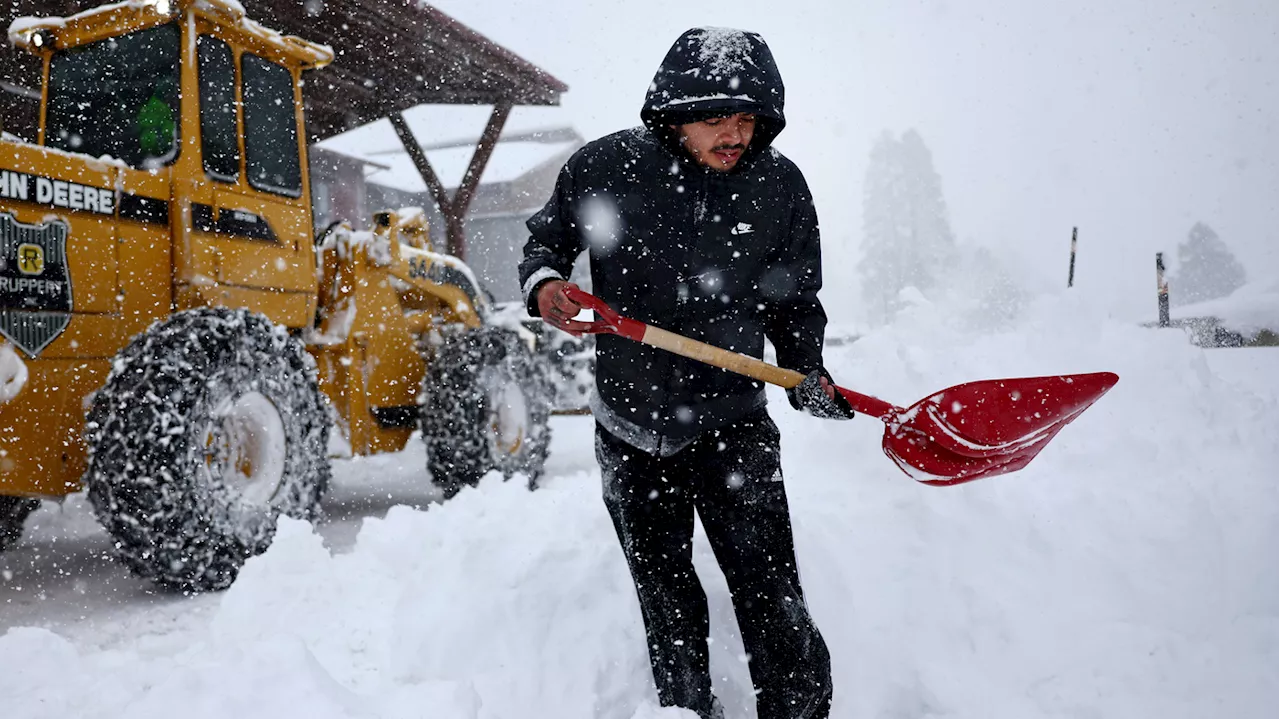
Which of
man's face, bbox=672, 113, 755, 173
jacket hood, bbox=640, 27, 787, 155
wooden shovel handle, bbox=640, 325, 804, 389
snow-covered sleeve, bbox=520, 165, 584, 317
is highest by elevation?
jacket hood, bbox=640, 27, 787, 155

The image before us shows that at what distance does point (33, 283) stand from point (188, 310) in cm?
55

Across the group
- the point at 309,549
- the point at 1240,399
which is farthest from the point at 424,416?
the point at 1240,399

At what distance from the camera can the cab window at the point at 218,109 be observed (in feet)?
13.8

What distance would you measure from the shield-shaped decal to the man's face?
2738 mm

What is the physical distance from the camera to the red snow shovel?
2.28 metres

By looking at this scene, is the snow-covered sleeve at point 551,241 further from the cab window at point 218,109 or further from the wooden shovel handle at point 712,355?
the cab window at point 218,109

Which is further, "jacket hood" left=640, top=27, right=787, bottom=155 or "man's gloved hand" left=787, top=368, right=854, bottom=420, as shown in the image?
"man's gloved hand" left=787, top=368, right=854, bottom=420

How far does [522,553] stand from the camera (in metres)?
3.42

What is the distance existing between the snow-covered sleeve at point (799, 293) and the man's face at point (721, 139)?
0.68ft

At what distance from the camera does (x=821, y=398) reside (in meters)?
2.16

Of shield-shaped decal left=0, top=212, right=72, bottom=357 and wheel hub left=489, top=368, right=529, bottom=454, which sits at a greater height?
shield-shaped decal left=0, top=212, right=72, bottom=357

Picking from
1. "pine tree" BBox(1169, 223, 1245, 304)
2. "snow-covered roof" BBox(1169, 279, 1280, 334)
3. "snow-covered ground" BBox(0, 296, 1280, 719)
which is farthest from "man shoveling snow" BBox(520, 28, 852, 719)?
"pine tree" BBox(1169, 223, 1245, 304)

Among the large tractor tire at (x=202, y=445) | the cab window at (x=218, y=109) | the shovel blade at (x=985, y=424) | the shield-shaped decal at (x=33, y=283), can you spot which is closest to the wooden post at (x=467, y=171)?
the cab window at (x=218, y=109)

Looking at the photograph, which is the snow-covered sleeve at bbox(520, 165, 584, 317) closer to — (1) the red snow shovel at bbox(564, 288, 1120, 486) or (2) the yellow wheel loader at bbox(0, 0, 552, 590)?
(1) the red snow shovel at bbox(564, 288, 1120, 486)
